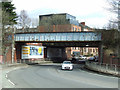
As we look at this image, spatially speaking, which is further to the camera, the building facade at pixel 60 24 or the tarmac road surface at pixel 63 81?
the building facade at pixel 60 24

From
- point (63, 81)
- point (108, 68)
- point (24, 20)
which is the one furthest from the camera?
point (24, 20)

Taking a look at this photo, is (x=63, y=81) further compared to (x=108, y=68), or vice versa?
(x=108, y=68)

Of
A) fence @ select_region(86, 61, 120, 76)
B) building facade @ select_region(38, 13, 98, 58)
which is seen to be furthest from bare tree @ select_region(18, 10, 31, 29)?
fence @ select_region(86, 61, 120, 76)

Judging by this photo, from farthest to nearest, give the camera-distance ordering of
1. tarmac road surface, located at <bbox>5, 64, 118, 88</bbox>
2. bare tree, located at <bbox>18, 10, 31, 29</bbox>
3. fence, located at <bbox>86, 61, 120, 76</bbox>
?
bare tree, located at <bbox>18, 10, 31, 29</bbox>
fence, located at <bbox>86, 61, 120, 76</bbox>
tarmac road surface, located at <bbox>5, 64, 118, 88</bbox>

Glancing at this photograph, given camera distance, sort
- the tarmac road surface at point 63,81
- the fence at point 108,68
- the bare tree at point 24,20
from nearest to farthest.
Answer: the tarmac road surface at point 63,81 < the fence at point 108,68 < the bare tree at point 24,20

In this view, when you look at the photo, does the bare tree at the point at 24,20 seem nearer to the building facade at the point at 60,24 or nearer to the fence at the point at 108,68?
the building facade at the point at 60,24

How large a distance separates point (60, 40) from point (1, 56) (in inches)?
519

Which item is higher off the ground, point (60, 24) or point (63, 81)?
point (60, 24)

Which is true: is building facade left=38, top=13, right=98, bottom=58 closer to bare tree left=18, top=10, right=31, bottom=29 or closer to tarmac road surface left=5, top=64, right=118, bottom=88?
bare tree left=18, top=10, right=31, bottom=29

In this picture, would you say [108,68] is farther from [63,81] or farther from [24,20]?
[24,20]

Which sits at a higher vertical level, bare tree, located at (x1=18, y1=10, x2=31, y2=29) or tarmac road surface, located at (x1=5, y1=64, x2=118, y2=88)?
bare tree, located at (x1=18, y1=10, x2=31, y2=29)

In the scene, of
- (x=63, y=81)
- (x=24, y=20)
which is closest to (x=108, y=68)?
(x=63, y=81)

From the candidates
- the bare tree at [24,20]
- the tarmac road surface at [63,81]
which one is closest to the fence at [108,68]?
the tarmac road surface at [63,81]

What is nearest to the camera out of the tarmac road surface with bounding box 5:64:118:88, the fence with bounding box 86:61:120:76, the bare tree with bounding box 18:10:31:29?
the tarmac road surface with bounding box 5:64:118:88
